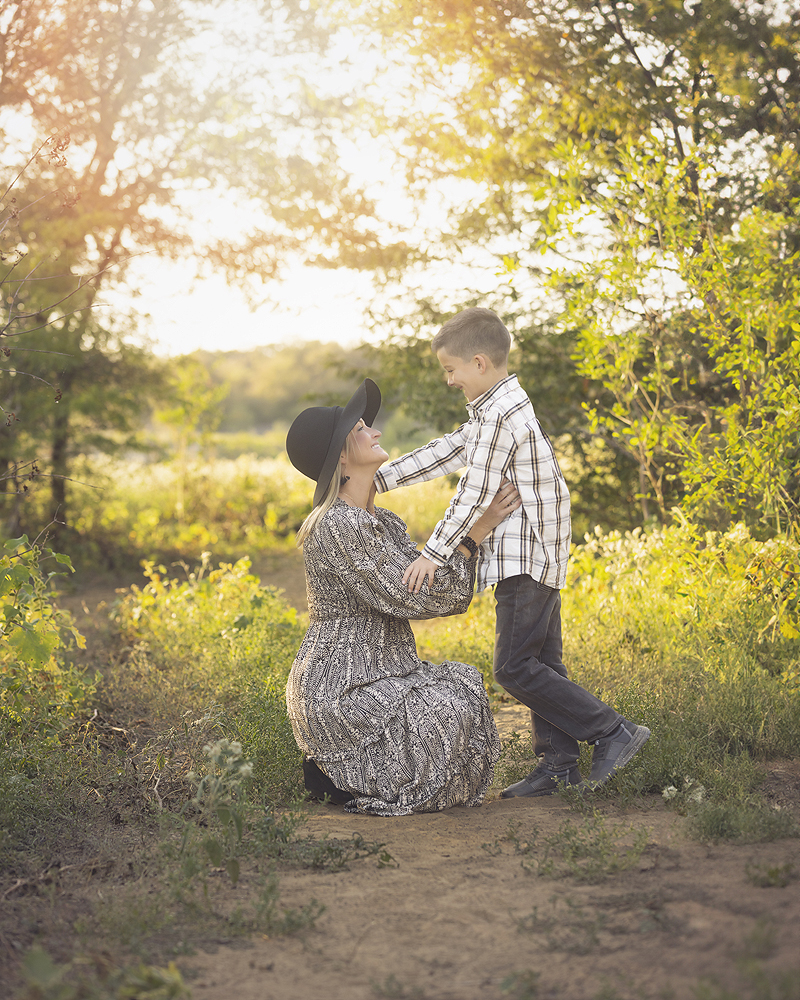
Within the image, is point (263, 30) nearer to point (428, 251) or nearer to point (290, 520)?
point (428, 251)

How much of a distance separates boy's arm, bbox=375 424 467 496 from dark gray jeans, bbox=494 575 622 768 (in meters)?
0.60

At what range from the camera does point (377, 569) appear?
3.13 m

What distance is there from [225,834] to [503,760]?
58.1 inches

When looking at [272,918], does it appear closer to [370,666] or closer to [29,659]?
[370,666]

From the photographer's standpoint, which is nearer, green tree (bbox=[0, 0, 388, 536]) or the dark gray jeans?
the dark gray jeans

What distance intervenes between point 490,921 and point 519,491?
1.56 m

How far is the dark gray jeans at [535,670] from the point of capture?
3.26 meters


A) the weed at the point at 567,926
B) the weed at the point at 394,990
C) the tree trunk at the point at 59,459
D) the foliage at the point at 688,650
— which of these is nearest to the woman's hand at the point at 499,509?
the foliage at the point at 688,650

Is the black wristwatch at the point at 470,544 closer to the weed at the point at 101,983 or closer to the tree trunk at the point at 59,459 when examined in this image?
the weed at the point at 101,983

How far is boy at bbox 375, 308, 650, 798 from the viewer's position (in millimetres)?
3230

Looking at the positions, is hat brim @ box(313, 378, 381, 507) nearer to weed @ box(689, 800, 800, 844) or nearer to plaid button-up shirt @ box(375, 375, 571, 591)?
plaid button-up shirt @ box(375, 375, 571, 591)

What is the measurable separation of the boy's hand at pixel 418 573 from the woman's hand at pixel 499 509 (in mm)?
274

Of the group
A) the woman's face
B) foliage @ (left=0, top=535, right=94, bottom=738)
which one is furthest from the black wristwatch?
foliage @ (left=0, top=535, right=94, bottom=738)

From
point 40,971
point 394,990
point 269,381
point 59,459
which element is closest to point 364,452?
point 394,990
